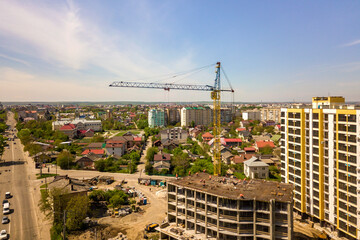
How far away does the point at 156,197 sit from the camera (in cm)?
2461

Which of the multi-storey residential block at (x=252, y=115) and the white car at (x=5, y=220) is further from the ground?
the multi-storey residential block at (x=252, y=115)

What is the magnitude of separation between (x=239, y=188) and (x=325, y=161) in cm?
734

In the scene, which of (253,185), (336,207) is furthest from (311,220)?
(253,185)

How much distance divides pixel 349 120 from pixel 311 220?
8716mm

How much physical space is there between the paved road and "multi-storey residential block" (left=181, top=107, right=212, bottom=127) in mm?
48270

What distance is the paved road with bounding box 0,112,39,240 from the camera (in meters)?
18.0

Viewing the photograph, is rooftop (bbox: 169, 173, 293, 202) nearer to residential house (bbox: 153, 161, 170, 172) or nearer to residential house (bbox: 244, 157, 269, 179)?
residential house (bbox: 244, 157, 269, 179)

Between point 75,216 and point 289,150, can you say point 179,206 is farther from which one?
point 289,150

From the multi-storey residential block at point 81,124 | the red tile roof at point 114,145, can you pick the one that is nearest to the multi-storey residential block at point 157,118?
the multi-storey residential block at point 81,124

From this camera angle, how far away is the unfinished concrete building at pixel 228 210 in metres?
14.1

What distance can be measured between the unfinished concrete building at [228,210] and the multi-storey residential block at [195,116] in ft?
198

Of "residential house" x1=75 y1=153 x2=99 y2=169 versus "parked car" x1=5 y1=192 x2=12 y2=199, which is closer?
"parked car" x1=5 y1=192 x2=12 y2=199

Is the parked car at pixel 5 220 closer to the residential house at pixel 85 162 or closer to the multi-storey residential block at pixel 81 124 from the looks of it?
the residential house at pixel 85 162

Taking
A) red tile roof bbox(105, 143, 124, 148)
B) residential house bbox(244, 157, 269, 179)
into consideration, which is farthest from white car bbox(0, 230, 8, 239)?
residential house bbox(244, 157, 269, 179)
